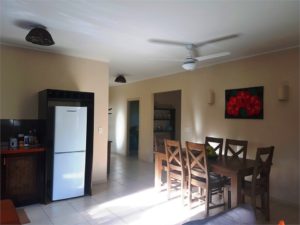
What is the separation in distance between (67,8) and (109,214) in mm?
2643

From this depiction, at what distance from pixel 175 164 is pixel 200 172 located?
2.36 feet

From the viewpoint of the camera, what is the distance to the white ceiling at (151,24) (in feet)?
7.68

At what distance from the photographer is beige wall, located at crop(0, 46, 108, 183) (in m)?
3.60

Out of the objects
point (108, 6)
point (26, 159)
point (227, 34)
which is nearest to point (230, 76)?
point (227, 34)

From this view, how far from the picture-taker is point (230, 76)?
4.50 metres

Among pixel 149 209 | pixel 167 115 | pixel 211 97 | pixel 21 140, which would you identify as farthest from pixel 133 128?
pixel 149 209

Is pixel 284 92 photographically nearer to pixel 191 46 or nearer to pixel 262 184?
pixel 262 184

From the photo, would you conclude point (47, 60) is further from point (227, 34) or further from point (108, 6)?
point (227, 34)

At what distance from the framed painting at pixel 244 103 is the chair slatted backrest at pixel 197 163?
138cm

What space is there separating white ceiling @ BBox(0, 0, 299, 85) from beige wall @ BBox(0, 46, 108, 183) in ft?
0.69

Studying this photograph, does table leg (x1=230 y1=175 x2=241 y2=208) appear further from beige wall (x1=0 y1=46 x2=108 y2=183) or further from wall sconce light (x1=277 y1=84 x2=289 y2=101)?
beige wall (x1=0 y1=46 x2=108 y2=183)

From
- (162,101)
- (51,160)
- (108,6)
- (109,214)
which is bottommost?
(109,214)

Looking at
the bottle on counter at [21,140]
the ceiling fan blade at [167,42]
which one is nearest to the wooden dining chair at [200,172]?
the ceiling fan blade at [167,42]

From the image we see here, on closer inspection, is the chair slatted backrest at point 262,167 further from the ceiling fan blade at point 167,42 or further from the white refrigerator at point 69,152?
the white refrigerator at point 69,152
